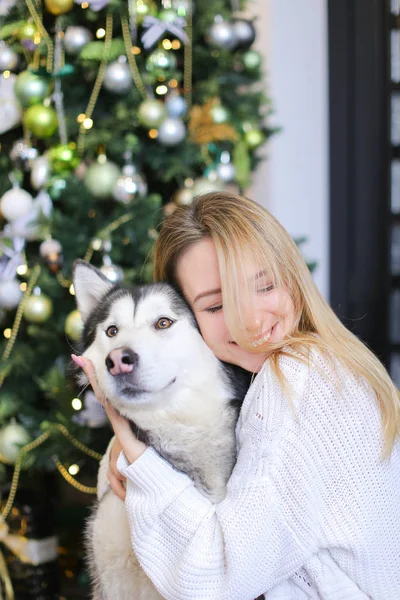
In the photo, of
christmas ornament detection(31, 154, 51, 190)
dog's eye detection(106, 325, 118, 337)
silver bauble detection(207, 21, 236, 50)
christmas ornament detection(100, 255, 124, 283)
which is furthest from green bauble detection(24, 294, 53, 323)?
silver bauble detection(207, 21, 236, 50)

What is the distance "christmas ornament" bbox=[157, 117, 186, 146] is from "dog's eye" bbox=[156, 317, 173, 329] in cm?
112

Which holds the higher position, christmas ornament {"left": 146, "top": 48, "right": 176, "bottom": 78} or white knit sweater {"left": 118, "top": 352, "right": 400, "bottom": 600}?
christmas ornament {"left": 146, "top": 48, "right": 176, "bottom": 78}

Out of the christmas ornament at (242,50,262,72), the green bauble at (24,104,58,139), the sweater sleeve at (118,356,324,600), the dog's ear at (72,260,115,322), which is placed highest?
the christmas ornament at (242,50,262,72)

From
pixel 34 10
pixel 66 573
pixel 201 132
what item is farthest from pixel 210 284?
pixel 66 573

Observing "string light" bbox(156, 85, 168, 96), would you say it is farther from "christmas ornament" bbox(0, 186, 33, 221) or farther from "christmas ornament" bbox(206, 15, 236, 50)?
"christmas ornament" bbox(0, 186, 33, 221)

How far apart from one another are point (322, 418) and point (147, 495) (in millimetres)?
349

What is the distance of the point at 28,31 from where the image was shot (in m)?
2.25

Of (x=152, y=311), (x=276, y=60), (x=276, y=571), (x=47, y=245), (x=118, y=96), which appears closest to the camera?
(x=276, y=571)

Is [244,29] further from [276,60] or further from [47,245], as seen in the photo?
[47,245]

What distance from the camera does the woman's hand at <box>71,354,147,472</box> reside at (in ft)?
4.14

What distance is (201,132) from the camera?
2443 millimetres

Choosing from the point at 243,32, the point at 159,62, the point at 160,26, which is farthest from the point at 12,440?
the point at 243,32

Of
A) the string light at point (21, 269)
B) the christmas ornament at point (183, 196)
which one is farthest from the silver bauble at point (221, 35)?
the string light at point (21, 269)

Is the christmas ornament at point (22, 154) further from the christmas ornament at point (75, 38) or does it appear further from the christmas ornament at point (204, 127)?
the christmas ornament at point (204, 127)
